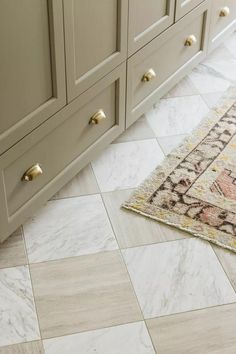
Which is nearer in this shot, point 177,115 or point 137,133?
point 137,133

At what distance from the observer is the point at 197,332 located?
1.73m

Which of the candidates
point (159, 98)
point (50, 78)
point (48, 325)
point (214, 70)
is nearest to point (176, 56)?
point (159, 98)

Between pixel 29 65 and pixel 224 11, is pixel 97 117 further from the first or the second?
pixel 224 11

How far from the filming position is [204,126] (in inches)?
97.3

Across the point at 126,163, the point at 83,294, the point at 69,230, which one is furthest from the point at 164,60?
the point at 83,294

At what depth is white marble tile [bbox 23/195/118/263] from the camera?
6.45 feet

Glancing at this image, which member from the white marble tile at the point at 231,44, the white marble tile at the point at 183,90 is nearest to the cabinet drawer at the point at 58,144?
the white marble tile at the point at 183,90

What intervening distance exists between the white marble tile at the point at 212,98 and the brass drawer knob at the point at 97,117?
61cm

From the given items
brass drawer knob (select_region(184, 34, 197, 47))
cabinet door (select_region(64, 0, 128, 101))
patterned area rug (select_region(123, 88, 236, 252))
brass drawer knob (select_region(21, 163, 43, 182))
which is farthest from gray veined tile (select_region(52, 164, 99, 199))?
brass drawer knob (select_region(184, 34, 197, 47))

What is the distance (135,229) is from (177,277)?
0.23 m

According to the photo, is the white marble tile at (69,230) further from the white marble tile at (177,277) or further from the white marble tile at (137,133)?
the white marble tile at (137,133)

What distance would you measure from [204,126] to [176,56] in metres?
0.29

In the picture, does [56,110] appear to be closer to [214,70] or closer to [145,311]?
[145,311]

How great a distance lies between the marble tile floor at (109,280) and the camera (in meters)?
1.72
